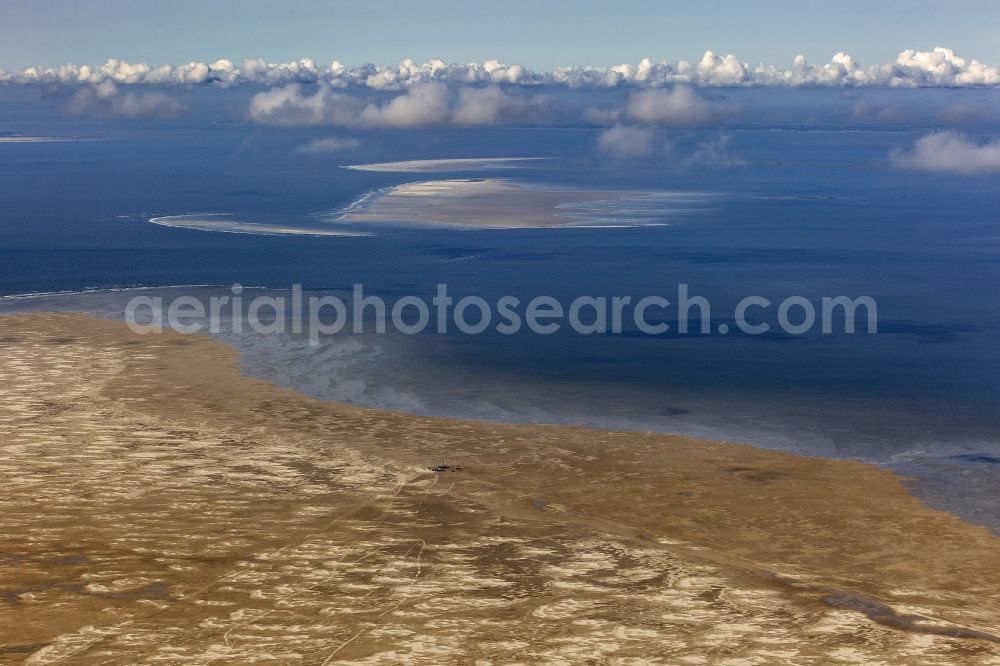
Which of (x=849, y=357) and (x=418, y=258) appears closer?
(x=849, y=357)

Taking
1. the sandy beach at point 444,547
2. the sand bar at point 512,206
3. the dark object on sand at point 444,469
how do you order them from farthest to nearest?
1. the sand bar at point 512,206
2. the dark object on sand at point 444,469
3. the sandy beach at point 444,547

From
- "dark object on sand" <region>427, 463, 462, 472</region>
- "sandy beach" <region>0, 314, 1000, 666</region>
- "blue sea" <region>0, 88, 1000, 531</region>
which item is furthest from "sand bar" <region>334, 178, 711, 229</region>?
"dark object on sand" <region>427, 463, 462, 472</region>

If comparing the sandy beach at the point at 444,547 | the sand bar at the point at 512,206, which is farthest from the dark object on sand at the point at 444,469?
the sand bar at the point at 512,206

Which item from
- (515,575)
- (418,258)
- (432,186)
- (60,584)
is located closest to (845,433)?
(515,575)

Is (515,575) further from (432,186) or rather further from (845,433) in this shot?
(432,186)

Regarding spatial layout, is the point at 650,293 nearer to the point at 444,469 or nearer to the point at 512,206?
the point at 444,469

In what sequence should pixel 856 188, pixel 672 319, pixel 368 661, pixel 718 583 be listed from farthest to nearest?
pixel 856 188
pixel 672 319
pixel 718 583
pixel 368 661

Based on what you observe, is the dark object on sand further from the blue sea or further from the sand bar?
the sand bar

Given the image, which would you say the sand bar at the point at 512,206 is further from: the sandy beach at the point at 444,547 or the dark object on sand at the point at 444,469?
the dark object on sand at the point at 444,469
